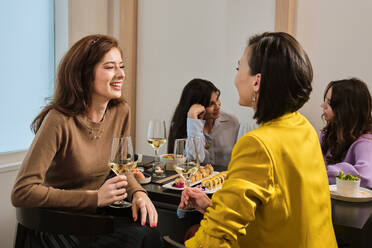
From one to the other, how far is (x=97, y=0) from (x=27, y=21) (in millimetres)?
806

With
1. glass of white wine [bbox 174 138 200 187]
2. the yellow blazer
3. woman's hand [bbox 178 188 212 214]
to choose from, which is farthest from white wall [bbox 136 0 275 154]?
the yellow blazer

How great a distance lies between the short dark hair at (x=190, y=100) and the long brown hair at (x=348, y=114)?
89 centimetres

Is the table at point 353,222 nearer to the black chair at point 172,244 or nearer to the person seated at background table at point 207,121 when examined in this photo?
the black chair at point 172,244

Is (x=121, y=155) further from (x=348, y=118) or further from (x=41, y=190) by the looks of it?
(x=348, y=118)

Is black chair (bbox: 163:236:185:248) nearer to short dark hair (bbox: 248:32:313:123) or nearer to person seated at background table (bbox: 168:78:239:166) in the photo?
short dark hair (bbox: 248:32:313:123)

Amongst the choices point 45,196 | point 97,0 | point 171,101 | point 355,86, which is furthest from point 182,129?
point 97,0

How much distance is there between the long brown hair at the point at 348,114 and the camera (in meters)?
2.10

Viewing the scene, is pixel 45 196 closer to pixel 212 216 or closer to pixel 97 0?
pixel 212 216

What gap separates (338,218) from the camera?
1.23m

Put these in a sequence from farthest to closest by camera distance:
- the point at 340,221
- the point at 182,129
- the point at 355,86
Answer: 1. the point at 182,129
2. the point at 355,86
3. the point at 340,221

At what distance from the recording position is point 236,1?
301 centimetres

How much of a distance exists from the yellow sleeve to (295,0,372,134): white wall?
212 centimetres

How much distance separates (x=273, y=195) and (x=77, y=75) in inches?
42.5

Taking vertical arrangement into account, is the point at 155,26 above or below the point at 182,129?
above
